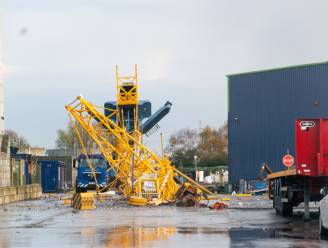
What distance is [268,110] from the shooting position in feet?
242

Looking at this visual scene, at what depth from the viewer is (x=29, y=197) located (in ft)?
183

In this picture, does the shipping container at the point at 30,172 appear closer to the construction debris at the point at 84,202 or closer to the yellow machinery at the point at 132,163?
the yellow machinery at the point at 132,163

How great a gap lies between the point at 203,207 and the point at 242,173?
1475 inches

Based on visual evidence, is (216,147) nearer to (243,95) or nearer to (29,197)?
(243,95)

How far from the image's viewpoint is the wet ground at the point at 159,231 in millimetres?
18469

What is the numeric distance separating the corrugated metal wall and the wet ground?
1598 inches

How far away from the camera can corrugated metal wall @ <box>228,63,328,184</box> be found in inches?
2758

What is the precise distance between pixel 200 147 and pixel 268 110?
3006 inches

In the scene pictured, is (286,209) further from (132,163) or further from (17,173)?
(17,173)

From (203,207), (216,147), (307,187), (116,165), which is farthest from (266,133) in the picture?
(216,147)

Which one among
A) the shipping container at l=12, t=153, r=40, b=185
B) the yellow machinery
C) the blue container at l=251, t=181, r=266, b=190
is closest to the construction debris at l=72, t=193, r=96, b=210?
the yellow machinery

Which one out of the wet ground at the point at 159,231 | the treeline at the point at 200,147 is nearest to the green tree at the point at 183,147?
the treeline at the point at 200,147

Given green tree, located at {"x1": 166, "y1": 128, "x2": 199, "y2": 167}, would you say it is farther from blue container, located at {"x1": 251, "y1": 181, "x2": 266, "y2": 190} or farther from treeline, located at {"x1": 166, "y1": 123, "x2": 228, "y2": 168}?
blue container, located at {"x1": 251, "y1": 181, "x2": 266, "y2": 190}

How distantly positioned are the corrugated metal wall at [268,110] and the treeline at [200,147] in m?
59.3
